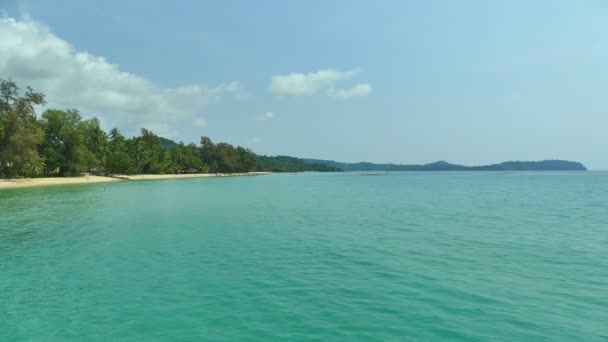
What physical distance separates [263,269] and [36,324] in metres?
7.05

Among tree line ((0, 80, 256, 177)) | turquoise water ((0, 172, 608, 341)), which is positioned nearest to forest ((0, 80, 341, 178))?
tree line ((0, 80, 256, 177))

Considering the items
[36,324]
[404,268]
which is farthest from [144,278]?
[404,268]

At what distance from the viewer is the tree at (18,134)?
66938mm

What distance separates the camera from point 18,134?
66875mm

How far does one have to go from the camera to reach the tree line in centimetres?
6806

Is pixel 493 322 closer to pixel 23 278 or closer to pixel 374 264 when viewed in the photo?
pixel 374 264

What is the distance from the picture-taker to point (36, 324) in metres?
8.85

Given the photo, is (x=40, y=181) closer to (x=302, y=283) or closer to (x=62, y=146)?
(x=62, y=146)

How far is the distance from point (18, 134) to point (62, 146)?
20214 millimetres

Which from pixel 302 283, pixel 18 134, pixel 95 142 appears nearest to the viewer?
pixel 302 283

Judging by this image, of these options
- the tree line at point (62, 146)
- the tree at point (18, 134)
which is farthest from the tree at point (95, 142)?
the tree at point (18, 134)

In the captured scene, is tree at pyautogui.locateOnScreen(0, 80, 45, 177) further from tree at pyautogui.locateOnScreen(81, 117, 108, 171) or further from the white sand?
tree at pyautogui.locateOnScreen(81, 117, 108, 171)

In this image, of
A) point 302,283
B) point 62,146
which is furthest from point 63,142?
point 302,283

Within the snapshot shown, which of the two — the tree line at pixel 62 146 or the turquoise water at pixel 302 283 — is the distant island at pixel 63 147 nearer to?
the tree line at pixel 62 146
